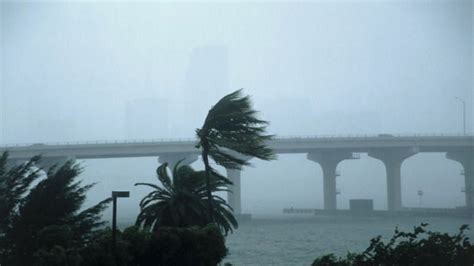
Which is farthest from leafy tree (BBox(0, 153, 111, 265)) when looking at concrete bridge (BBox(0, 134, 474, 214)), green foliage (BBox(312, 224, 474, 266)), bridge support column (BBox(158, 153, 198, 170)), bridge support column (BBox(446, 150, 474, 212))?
bridge support column (BBox(446, 150, 474, 212))

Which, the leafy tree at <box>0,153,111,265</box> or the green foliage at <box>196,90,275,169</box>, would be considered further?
the green foliage at <box>196,90,275,169</box>

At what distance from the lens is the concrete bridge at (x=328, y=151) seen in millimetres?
60531

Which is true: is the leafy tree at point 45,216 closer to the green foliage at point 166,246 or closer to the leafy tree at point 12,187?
the leafy tree at point 12,187

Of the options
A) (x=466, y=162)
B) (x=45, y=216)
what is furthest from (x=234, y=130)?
(x=466, y=162)

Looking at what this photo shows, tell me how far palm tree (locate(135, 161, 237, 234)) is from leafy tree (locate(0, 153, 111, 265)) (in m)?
0.95

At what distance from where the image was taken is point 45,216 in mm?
11719

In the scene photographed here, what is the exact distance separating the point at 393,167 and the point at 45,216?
64.3 metres

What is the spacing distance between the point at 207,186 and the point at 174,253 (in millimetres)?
2039

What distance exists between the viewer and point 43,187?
39.5ft

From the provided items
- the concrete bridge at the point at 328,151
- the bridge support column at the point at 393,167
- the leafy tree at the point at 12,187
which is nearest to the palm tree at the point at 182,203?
the leafy tree at the point at 12,187

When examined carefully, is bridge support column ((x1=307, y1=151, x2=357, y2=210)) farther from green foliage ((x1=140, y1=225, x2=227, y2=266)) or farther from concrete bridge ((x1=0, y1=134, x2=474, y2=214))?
green foliage ((x1=140, y1=225, x2=227, y2=266))

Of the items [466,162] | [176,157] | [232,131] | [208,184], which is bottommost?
[208,184]

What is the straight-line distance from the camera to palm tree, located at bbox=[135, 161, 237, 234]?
12047 millimetres

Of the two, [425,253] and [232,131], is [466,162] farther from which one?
[425,253]
